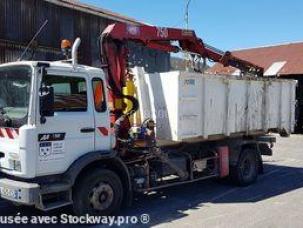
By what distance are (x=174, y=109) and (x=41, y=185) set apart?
3197 mm

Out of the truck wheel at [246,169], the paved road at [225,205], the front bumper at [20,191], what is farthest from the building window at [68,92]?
the truck wheel at [246,169]

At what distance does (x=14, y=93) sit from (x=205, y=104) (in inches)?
161

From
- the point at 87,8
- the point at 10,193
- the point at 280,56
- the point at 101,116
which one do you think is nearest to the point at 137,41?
the point at 101,116

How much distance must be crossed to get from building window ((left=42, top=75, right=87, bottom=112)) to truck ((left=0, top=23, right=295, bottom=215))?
0.02 m

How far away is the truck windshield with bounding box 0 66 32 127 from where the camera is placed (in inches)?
300

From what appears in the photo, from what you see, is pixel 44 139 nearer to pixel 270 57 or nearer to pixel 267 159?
pixel 267 159

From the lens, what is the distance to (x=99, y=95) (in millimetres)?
8391

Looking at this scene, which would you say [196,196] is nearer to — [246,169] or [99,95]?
[246,169]

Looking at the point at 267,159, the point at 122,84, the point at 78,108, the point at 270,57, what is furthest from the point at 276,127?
the point at 270,57

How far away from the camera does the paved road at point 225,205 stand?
8.41m

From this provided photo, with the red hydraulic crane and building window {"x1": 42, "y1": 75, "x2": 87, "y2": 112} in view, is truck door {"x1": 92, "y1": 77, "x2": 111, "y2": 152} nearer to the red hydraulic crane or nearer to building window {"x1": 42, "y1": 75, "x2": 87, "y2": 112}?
building window {"x1": 42, "y1": 75, "x2": 87, "y2": 112}

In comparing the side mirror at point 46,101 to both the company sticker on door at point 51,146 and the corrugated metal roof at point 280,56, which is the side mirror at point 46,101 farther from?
the corrugated metal roof at point 280,56

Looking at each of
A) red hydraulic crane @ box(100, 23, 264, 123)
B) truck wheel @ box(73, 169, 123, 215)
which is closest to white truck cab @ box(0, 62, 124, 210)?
truck wheel @ box(73, 169, 123, 215)

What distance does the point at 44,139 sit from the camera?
25.0 ft
